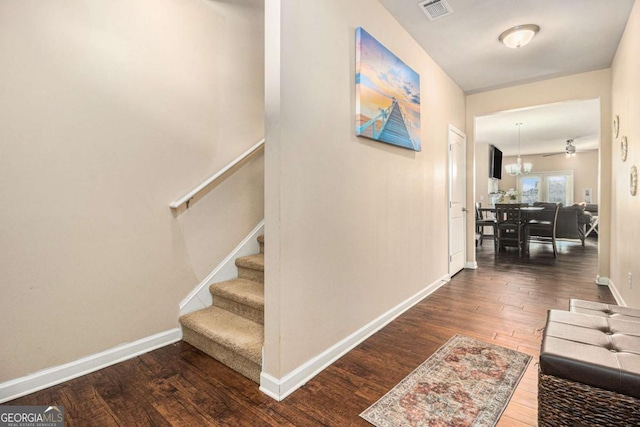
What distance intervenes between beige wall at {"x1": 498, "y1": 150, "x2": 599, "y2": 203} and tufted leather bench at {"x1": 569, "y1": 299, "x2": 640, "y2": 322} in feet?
37.4

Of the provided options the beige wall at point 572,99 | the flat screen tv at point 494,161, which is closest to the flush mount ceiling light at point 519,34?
the beige wall at point 572,99

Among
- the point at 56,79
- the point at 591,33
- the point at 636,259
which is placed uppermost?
the point at 591,33

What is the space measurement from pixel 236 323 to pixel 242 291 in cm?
25

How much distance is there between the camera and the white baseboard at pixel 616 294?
305cm

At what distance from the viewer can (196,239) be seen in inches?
99.5

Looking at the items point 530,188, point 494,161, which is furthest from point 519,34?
point 530,188

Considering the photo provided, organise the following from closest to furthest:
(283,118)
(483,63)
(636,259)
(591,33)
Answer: (283,118) → (636,259) → (591,33) → (483,63)

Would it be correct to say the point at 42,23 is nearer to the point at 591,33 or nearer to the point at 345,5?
the point at 345,5

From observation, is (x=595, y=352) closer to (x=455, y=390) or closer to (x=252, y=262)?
(x=455, y=390)

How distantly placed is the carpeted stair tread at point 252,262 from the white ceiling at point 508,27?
2401 mm

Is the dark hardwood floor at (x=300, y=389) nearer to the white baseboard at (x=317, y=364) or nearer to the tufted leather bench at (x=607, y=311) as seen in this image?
the white baseboard at (x=317, y=364)

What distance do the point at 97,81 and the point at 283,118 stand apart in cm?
126

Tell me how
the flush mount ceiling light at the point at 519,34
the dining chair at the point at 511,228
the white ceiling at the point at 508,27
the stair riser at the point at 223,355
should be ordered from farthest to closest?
the dining chair at the point at 511,228 < the flush mount ceiling light at the point at 519,34 < the white ceiling at the point at 508,27 < the stair riser at the point at 223,355

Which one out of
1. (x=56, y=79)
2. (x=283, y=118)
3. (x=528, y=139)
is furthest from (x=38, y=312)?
(x=528, y=139)
